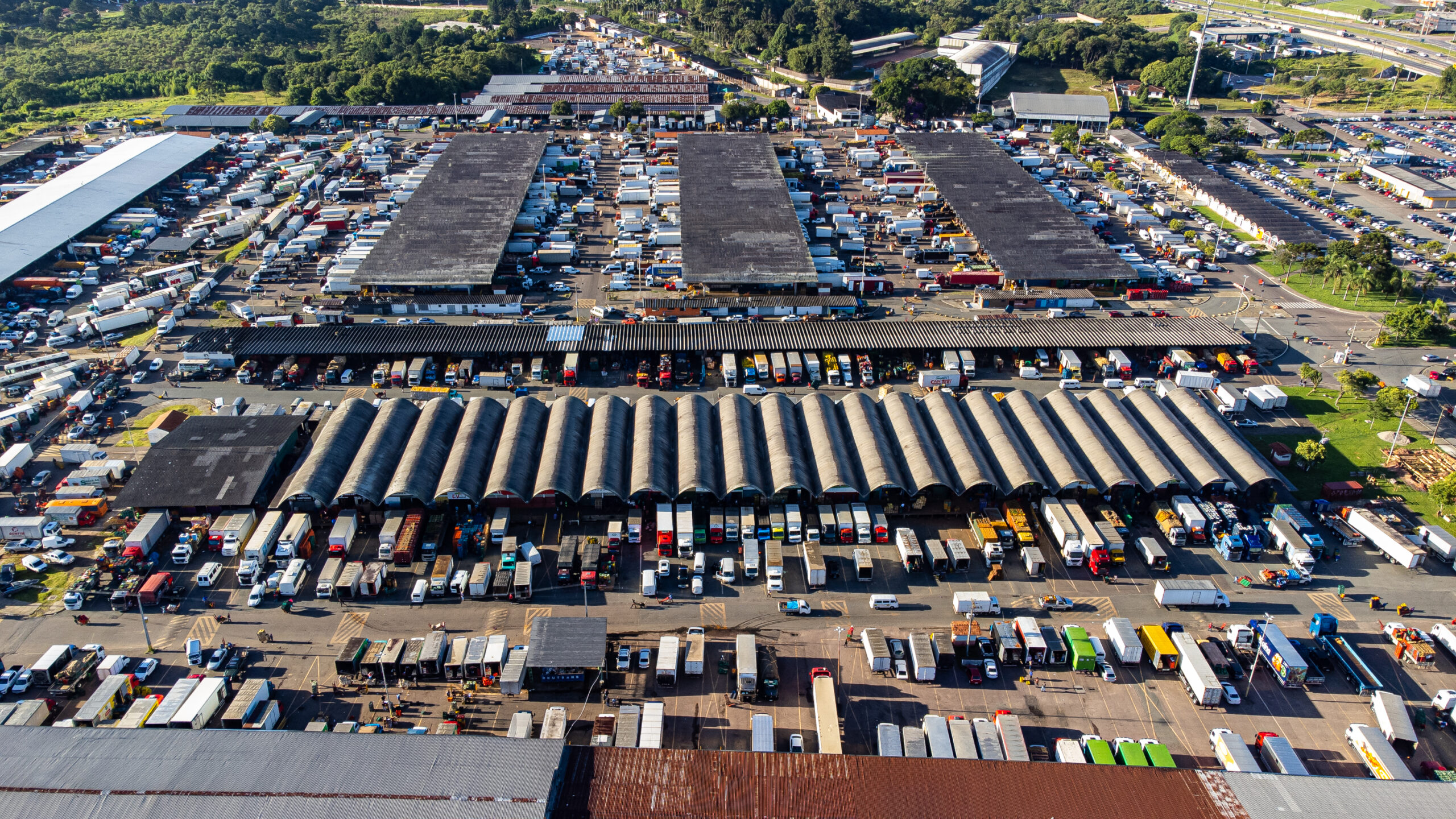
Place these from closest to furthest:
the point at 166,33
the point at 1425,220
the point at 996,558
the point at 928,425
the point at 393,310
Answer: the point at 996,558 → the point at 928,425 → the point at 393,310 → the point at 1425,220 → the point at 166,33

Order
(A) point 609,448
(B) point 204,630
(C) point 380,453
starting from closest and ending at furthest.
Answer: (B) point 204,630 → (C) point 380,453 → (A) point 609,448

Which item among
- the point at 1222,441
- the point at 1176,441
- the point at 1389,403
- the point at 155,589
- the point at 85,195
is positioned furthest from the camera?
the point at 85,195

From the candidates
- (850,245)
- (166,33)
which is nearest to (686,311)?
(850,245)

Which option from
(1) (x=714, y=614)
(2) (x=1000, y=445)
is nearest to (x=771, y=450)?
(1) (x=714, y=614)

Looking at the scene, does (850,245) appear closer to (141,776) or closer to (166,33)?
(141,776)

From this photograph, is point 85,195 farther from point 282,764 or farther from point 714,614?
point 714,614

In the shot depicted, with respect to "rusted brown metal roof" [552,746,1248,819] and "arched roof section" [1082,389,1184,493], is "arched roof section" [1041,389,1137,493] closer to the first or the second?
"arched roof section" [1082,389,1184,493]

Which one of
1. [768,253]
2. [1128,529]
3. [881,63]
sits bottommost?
[1128,529]
